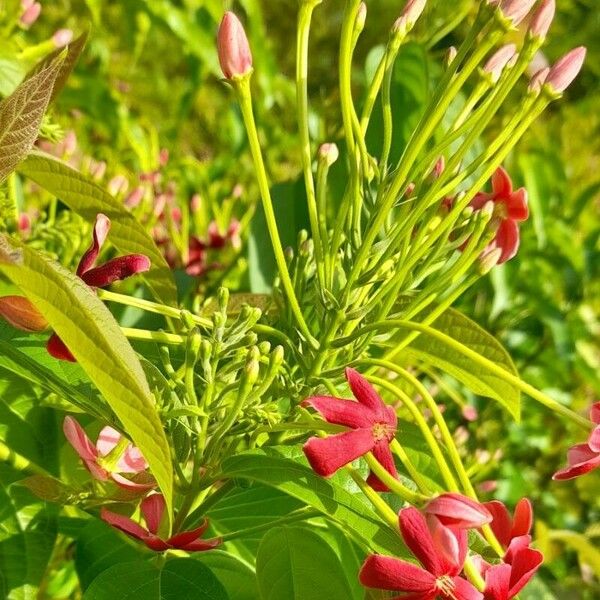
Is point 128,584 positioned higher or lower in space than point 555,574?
higher

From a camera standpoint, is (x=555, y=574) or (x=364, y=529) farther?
(x=555, y=574)

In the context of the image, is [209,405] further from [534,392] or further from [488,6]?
[488,6]

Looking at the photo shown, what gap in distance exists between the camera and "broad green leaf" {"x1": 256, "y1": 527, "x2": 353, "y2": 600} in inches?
23.4

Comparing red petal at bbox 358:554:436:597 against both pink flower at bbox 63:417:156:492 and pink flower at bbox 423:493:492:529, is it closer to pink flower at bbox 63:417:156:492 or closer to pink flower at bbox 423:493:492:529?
pink flower at bbox 423:493:492:529

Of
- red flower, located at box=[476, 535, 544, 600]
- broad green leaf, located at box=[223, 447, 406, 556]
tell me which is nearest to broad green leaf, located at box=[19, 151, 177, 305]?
broad green leaf, located at box=[223, 447, 406, 556]

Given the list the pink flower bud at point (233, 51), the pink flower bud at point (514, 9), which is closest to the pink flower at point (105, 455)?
the pink flower bud at point (233, 51)

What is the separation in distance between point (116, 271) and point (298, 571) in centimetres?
22

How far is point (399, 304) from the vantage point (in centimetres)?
68

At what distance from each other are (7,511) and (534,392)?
0.36 m

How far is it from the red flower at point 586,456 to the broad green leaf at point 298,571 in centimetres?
15

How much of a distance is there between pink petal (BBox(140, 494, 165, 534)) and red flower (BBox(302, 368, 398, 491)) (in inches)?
5.9

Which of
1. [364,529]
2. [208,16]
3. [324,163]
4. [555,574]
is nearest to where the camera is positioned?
[364,529]

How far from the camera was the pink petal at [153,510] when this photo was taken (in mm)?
603

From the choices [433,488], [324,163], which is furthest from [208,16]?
[433,488]
